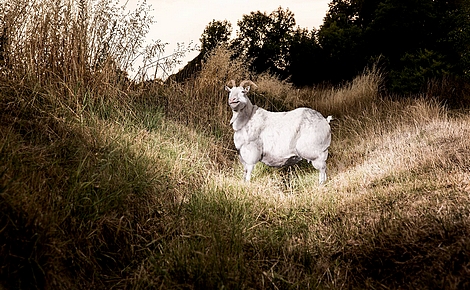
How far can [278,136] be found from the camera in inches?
150

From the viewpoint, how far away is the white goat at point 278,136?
377 centimetres

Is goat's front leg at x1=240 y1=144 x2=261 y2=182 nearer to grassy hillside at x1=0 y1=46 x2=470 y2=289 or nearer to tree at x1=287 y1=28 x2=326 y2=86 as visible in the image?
grassy hillside at x1=0 y1=46 x2=470 y2=289

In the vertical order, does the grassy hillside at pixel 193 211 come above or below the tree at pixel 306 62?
below

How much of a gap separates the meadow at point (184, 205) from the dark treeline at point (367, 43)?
5.60 m

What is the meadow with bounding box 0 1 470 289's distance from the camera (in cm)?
212

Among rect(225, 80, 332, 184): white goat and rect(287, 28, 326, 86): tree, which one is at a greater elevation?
rect(287, 28, 326, 86): tree

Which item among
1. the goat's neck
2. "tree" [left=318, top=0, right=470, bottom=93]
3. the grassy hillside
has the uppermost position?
"tree" [left=318, top=0, right=470, bottom=93]

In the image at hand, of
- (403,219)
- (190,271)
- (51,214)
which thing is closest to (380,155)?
(403,219)

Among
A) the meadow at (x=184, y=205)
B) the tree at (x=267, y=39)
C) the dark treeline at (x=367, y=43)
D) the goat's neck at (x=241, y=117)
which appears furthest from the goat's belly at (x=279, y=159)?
the tree at (x=267, y=39)

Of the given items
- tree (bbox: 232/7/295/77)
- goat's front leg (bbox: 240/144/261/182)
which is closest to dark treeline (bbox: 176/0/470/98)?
tree (bbox: 232/7/295/77)

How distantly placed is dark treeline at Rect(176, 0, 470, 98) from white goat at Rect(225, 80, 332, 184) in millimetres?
6042

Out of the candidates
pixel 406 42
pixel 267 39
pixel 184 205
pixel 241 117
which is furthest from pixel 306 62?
pixel 184 205

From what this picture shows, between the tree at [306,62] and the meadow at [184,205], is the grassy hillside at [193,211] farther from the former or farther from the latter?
the tree at [306,62]

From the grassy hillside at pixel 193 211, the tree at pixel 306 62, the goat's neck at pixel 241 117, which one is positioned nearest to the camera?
the grassy hillside at pixel 193 211
